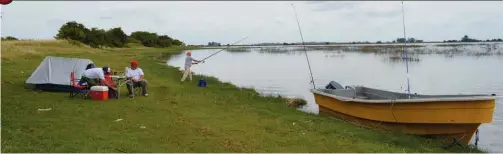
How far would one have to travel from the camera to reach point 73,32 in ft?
238

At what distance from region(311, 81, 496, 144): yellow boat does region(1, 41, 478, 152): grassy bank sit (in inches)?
16.7

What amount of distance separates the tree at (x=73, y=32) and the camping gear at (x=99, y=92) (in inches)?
2462

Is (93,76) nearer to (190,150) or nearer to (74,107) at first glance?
(74,107)

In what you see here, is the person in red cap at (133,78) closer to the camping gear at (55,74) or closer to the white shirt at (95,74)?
the white shirt at (95,74)

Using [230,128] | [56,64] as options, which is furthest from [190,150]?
[56,64]

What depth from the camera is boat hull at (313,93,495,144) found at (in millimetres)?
9906

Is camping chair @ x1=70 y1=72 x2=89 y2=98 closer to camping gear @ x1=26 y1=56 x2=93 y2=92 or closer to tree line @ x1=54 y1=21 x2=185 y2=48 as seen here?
camping gear @ x1=26 y1=56 x2=93 y2=92

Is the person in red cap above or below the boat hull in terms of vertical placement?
above

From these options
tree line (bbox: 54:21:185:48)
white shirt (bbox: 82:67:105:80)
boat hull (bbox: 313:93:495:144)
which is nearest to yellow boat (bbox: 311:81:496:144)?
boat hull (bbox: 313:93:495:144)

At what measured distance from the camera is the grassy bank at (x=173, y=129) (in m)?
8.21

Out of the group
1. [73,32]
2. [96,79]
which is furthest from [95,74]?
[73,32]

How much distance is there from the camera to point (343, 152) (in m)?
8.34

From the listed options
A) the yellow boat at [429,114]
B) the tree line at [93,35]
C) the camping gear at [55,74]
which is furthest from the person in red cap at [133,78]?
the tree line at [93,35]

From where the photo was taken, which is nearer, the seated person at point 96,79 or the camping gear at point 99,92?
the camping gear at point 99,92
